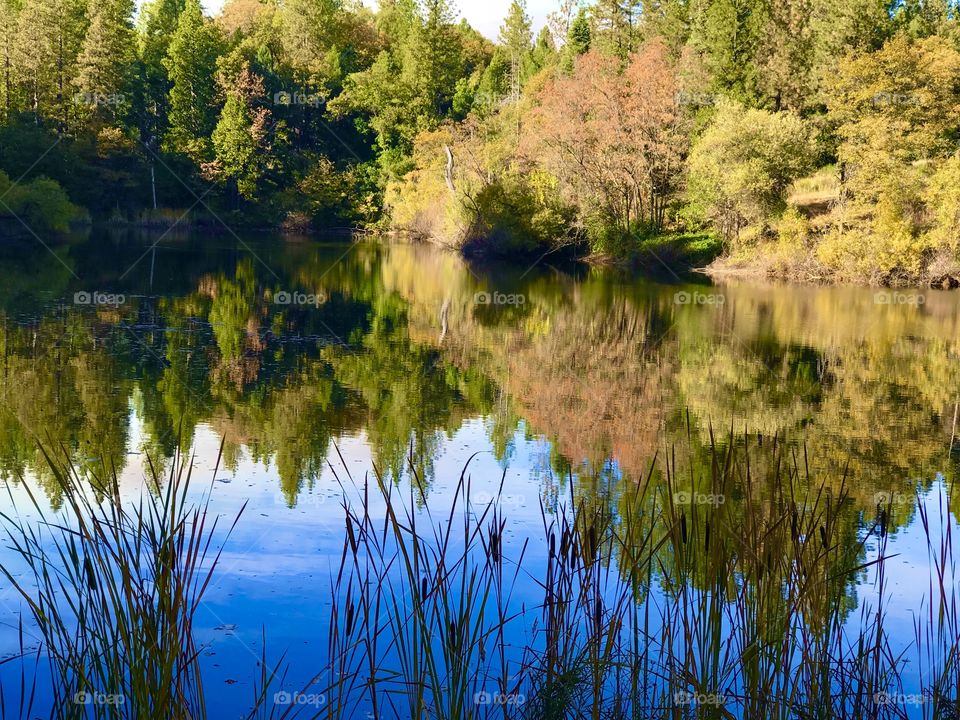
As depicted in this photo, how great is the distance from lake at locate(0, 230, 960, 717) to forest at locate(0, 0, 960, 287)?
26.2ft

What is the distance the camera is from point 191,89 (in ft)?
155

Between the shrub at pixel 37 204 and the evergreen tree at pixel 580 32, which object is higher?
the evergreen tree at pixel 580 32

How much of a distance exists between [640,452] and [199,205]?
42432mm

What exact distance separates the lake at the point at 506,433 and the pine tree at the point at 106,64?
25.9 metres

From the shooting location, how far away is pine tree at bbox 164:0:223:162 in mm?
46500

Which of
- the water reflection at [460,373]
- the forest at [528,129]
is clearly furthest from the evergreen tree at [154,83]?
the water reflection at [460,373]

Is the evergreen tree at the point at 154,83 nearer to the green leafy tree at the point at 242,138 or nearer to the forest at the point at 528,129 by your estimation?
the forest at the point at 528,129

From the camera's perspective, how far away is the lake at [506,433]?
3816 mm

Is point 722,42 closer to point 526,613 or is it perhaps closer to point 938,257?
point 938,257

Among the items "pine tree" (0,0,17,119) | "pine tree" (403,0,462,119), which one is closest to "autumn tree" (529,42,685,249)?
"pine tree" (403,0,462,119)

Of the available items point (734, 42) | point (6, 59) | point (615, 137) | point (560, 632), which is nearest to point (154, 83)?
point (6, 59)

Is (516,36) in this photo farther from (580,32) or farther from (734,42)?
(734,42)

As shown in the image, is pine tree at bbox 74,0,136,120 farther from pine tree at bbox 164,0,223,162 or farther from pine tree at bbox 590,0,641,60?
pine tree at bbox 590,0,641,60

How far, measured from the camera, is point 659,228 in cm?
3228
